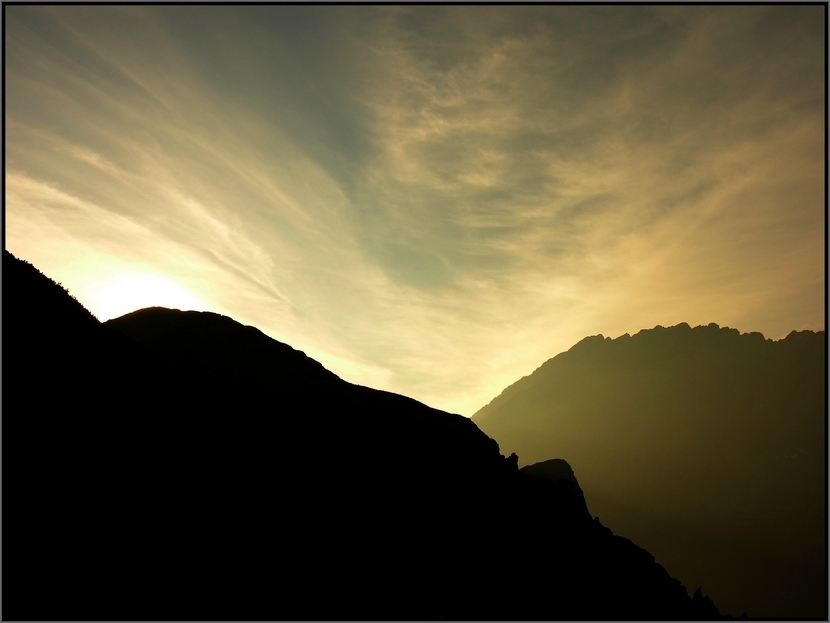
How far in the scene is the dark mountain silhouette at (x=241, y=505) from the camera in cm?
1385

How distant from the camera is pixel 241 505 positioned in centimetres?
2014

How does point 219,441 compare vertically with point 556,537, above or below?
above

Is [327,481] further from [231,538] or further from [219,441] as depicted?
[231,538]

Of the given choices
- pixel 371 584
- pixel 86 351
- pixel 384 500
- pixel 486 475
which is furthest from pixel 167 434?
pixel 486 475

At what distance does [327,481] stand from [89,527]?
15.5m

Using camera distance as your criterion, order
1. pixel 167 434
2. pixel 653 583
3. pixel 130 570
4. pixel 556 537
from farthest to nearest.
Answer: pixel 653 583, pixel 556 537, pixel 167 434, pixel 130 570

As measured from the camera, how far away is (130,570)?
13.8 meters

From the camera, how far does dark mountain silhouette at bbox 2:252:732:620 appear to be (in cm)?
1385

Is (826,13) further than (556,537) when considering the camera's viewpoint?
No

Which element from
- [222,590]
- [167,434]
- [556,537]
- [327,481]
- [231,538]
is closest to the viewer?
[222,590]

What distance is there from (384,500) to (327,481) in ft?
17.2

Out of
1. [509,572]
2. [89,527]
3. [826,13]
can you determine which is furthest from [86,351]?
[826,13]

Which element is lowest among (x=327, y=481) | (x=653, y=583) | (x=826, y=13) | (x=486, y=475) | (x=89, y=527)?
(x=653, y=583)

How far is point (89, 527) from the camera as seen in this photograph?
1409 centimetres
